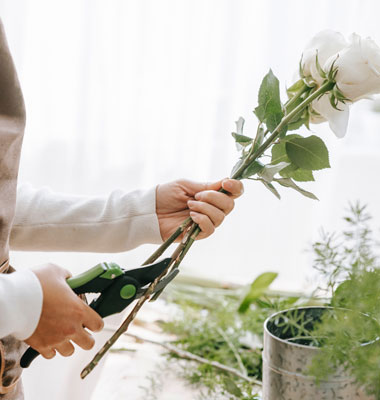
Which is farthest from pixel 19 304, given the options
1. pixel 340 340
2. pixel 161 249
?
pixel 340 340

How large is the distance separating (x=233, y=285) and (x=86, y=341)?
0.86 metres

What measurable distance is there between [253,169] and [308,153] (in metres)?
0.06

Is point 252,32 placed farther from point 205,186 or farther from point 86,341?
point 86,341

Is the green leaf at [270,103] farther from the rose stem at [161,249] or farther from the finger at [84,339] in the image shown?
the finger at [84,339]

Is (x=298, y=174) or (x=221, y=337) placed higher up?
(x=298, y=174)

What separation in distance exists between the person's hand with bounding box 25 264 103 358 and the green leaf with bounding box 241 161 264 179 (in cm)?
20

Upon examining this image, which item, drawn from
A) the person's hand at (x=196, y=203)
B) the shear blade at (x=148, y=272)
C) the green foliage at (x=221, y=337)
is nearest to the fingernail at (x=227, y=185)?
the person's hand at (x=196, y=203)

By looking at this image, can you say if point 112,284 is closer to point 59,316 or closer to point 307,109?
point 59,316

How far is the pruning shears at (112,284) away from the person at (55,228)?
12mm

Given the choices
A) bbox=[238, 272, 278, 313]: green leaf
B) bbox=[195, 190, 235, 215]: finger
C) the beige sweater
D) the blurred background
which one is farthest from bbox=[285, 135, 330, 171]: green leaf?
the blurred background

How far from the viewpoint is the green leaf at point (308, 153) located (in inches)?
21.1

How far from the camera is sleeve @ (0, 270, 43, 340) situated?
465 millimetres

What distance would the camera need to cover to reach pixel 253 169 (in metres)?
0.56

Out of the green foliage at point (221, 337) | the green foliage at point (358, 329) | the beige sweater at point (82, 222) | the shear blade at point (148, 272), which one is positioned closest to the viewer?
the green foliage at point (358, 329)
